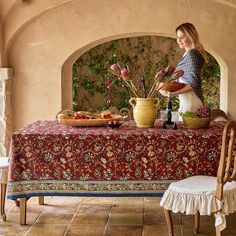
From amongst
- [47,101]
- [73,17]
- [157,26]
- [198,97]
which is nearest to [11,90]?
[47,101]

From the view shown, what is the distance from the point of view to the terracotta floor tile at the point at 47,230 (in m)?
3.97

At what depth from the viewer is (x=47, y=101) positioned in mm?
6582

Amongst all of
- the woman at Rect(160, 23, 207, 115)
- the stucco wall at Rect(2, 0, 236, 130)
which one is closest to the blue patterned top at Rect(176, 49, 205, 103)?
the woman at Rect(160, 23, 207, 115)

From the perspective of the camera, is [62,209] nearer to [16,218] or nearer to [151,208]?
[16,218]

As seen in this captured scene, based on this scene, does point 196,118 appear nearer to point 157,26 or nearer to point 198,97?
point 198,97

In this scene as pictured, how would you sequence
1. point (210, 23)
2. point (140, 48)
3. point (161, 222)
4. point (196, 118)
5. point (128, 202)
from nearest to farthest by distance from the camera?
point (196, 118) → point (161, 222) → point (128, 202) → point (210, 23) → point (140, 48)

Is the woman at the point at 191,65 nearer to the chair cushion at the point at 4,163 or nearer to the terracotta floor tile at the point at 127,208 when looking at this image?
the terracotta floor tile at the point at 127,208

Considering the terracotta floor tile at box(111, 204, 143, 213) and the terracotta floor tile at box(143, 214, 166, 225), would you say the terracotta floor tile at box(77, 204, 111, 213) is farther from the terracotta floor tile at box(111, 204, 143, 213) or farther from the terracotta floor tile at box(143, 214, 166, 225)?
the terracotta floor tile at box(143, 214, 166, 225)

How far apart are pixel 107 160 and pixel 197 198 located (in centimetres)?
76

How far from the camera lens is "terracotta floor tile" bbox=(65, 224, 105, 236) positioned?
13.1ft

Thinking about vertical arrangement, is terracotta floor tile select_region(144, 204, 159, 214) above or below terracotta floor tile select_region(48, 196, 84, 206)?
below

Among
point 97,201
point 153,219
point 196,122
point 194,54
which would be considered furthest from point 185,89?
point 97,201

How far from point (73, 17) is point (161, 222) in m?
3.11

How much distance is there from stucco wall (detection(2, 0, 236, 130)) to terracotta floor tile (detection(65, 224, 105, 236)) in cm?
267
